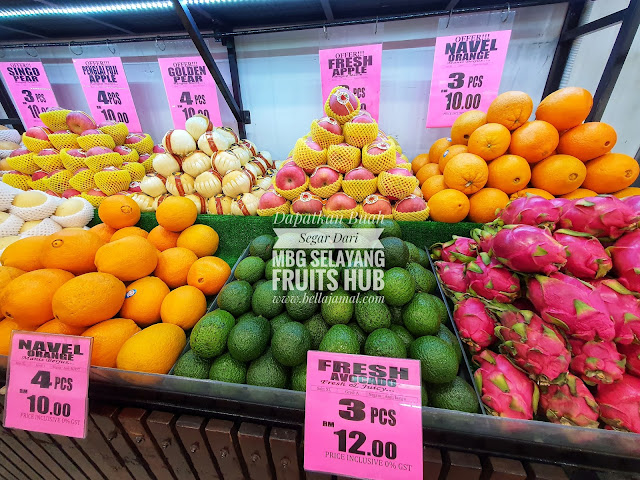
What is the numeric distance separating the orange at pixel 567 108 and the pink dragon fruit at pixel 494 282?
832mm

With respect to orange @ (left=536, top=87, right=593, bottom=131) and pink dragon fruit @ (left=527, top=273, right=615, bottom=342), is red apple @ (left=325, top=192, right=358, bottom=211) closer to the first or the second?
pink dragon fruit @ (left=527, top=273, right=615, bottom=342)

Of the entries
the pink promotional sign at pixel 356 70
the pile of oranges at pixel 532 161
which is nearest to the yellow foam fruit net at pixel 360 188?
the pile of oranges at pixel 532 161

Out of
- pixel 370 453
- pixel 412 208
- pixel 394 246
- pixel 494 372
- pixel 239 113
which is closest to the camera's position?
pixel 370 453

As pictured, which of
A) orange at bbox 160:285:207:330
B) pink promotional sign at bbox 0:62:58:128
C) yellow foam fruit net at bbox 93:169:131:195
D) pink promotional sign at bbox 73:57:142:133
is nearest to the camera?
orange at bbox 160:285:207:330

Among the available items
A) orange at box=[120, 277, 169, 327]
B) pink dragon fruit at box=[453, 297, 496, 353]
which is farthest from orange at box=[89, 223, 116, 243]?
pink dragon fruit at box=[453, 297, 496, 353]

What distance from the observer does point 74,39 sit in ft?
5.91

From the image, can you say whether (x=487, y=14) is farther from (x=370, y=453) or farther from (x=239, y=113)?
(x=370, y=453)

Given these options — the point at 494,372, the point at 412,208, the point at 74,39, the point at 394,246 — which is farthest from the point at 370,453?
the point at 74,39

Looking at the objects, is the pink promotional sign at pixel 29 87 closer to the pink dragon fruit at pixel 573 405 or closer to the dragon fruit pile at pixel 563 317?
the dragon fruit pile at pixel 563 317

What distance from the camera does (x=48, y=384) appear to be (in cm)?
64

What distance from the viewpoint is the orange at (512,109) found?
1127 mm

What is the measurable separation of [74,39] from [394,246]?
104 inches

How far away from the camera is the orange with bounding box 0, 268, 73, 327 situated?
2.44ft

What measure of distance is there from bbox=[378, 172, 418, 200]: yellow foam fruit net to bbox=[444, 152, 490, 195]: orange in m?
0.16
